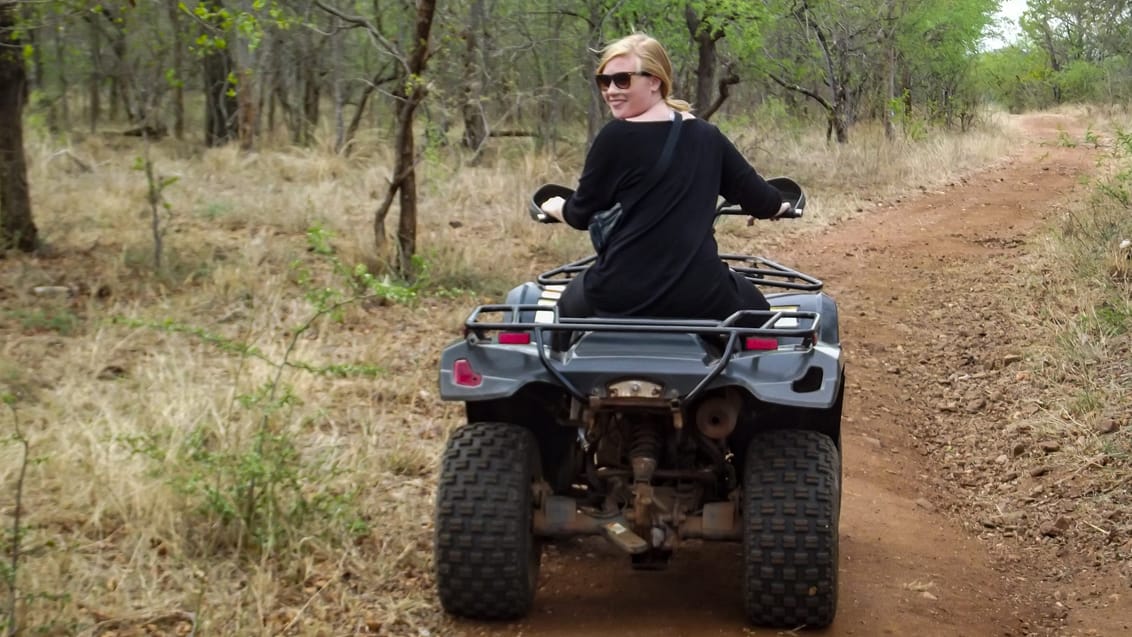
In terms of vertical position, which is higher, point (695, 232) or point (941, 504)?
point (695, 232)

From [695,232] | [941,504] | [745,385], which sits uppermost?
[695,232]

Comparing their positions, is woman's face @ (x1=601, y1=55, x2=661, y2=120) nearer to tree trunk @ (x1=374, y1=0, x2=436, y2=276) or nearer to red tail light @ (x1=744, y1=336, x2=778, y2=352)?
red tail light @ (x1=744, y1=336, x2=778, y2=352)

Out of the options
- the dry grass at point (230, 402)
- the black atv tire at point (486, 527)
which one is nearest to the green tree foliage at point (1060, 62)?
the dry grass at point (230, 402)

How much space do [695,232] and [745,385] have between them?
0.54m

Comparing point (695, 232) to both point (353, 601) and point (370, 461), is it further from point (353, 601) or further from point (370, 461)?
point (370, 461)

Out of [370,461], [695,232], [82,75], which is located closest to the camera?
[695,232]

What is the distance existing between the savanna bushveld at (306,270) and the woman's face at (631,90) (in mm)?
1609

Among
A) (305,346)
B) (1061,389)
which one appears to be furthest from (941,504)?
(305,346)

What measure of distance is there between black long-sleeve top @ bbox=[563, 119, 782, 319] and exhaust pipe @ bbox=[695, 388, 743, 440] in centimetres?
27

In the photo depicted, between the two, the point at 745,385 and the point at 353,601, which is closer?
the point at 745,385

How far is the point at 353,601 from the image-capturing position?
4293 millimetres

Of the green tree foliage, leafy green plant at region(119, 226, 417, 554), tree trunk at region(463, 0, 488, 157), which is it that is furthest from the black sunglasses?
the green tree foliage

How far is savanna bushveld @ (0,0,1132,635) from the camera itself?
4.48 meters

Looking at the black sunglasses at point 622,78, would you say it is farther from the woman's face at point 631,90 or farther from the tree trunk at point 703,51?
the tree trunk at point 703,51
